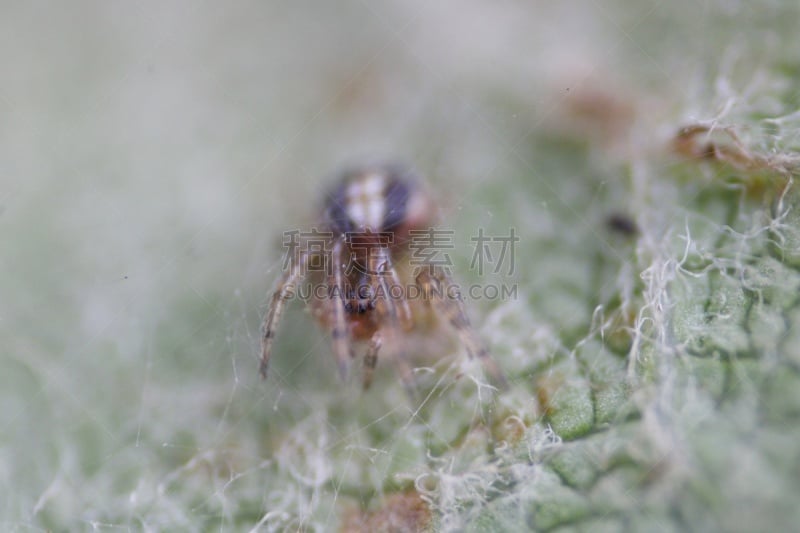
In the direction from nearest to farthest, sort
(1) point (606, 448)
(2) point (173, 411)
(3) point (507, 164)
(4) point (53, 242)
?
1. (1) point (606, 448)
2. (2) point (173, 411)
3. (3) point (507, 164)
4. (4) point (53, 242)

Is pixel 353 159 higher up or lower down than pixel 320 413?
higher up

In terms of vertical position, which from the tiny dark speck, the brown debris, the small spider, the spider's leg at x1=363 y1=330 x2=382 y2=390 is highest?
the tiny dark speck

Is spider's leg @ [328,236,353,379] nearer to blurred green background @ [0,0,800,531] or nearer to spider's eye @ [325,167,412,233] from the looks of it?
blurred green background @ [0,0,800,531]

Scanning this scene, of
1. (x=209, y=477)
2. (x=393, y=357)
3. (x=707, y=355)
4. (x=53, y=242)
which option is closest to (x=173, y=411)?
(x=209, y=477)

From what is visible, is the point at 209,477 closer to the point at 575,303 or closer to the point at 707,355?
the point at 575,303

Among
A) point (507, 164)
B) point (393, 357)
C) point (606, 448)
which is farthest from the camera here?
point (507, 164)

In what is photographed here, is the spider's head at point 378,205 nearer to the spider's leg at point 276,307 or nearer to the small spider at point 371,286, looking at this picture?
the small spider at point 371,286

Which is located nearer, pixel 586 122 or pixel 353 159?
pixel 586 122

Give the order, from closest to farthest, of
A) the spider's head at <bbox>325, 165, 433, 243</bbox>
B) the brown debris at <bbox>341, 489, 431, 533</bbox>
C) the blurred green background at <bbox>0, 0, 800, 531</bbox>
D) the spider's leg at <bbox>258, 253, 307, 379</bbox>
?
the blurred green background at <bbox>0, 0, 800, 531</bbox> → the brown debris at <bbox>341, 489, 431, 533</bbox> → the spider's leg at <bbox>258, 253, 307, 379</bbox> → the spider's head at <bbox>325, 165, 433, 243</bbox>

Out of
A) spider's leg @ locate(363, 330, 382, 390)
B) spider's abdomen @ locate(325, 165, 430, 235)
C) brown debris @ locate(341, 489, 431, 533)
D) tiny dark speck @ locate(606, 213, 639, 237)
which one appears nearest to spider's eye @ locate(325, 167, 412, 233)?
spider's abdomen @ locate(325, 165, 430, 235)
